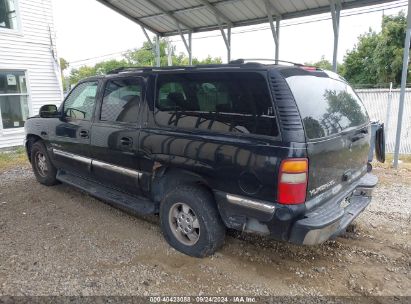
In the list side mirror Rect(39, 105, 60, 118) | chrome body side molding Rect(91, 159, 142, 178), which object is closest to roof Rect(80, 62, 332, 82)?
chrome body side molding Rect(91, 159, 142, 178)

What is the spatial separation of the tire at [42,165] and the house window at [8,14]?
662 centimetres

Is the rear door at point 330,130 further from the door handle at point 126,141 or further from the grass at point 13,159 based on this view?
the grass at point 13,159

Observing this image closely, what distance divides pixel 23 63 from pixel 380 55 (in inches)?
986

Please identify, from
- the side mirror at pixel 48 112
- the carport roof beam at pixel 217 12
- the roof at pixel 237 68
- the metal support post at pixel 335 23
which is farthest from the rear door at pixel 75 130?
the metal support post at pixel 335 23

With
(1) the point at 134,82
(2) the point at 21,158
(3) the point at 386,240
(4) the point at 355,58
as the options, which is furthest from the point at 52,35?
(4) the point at 355,58

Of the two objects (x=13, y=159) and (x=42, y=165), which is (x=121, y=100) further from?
(x=13, y=159)

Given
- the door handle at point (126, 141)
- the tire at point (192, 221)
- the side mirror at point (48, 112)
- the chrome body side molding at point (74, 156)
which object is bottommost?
the tire at point (192, 221)

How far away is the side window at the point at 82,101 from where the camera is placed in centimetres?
420

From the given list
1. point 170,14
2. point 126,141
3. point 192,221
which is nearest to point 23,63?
point 170,14

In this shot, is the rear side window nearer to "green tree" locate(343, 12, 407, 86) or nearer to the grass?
the grass

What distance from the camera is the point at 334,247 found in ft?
11.1

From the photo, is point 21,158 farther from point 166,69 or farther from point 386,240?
point 386,240

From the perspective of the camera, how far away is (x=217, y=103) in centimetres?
284

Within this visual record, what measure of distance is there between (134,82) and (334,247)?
9.78 feet
